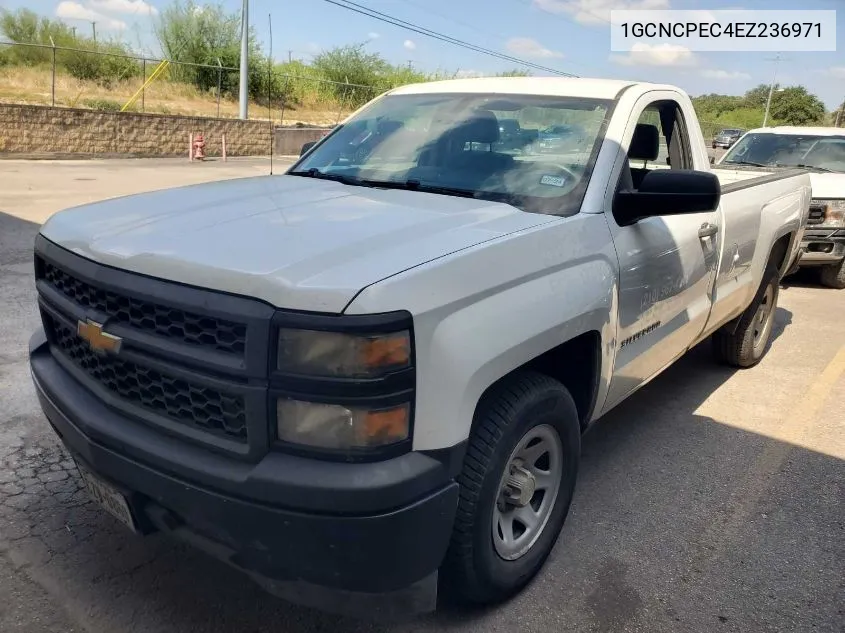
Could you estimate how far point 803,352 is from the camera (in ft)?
19.6

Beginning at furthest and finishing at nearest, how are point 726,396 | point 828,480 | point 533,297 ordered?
point 726,396 < point 828,480 < point 533,297

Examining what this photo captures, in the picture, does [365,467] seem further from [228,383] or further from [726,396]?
[726,396]

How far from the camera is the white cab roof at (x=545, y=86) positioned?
3.39 meters

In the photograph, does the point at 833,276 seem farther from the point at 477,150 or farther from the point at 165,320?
the point at 165,320

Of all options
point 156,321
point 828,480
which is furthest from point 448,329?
point 828,480

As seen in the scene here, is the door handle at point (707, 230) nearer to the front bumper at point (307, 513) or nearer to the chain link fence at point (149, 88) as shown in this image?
the front bumper at point (307, 513)

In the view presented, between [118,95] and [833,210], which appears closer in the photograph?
[833,210]

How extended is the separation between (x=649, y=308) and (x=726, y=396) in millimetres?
2097

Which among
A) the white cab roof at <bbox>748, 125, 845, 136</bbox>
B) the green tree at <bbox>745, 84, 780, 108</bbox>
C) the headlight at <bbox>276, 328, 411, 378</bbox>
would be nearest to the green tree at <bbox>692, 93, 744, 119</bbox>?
the green tree at <bbox>745, 84, 780, 108</bbox>

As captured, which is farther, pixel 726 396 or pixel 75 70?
pixel 75 70

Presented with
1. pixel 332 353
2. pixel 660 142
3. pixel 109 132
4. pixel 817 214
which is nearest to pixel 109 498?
pixel 332 353

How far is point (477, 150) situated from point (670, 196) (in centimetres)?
92

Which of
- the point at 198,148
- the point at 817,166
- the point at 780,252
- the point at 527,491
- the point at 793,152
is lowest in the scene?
the point at 527,491

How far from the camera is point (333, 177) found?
134 inches
